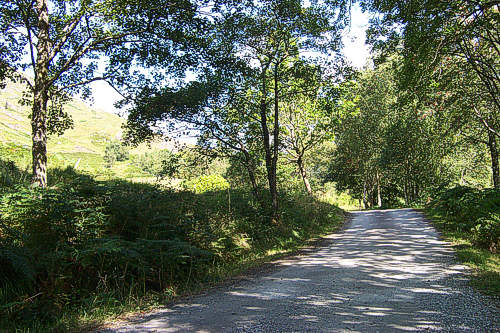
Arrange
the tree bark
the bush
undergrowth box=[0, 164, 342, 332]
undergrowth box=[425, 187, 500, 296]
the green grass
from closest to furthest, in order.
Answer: undergrowth box=[0, 164, 342, 332] < the green grass < undergrowth box=[425, 187, 500, 296] < the bush < the tree bark

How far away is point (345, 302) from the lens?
4.19 m

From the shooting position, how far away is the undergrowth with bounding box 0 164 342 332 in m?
4.20

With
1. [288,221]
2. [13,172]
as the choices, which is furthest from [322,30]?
[13,172]

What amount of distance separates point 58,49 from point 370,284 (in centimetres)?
1005

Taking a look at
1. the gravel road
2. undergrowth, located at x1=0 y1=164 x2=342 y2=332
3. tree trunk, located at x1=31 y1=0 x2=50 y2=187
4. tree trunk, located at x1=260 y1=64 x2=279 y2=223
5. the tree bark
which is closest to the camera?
the gravel road

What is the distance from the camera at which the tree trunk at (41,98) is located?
8.02 metres

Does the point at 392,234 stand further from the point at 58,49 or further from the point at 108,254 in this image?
the point at 58,49

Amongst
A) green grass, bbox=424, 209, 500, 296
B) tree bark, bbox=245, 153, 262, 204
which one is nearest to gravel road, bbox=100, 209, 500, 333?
green grass, bbox=424, 209, 500, 296

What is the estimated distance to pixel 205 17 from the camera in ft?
31.1

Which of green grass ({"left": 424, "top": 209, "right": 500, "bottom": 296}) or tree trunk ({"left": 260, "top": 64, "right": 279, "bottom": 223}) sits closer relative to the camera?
green grass ({"left": 424, "top": 209, "right": 500, "bottom": 296})

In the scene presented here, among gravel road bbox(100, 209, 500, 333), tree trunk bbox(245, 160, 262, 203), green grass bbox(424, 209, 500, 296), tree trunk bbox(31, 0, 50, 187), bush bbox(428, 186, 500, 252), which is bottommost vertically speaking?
gravel road bbox(100, 209, 500, 333)

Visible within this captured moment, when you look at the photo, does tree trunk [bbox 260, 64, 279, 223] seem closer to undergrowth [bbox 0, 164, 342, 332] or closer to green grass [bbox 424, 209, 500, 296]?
undergrowth [bbox 0, 164, 342, 332]

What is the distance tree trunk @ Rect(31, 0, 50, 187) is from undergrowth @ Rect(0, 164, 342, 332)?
93cm

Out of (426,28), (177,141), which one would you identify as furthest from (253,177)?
(426,28)
